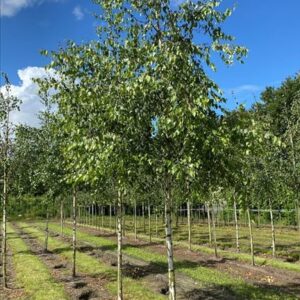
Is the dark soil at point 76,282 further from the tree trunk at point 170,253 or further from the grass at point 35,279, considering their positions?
the tree trunk at point 170,253

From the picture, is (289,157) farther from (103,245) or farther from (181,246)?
(103,245)

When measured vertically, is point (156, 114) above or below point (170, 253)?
above

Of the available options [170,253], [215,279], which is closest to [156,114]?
[170,253]

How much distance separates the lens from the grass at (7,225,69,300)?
1522 centimetres

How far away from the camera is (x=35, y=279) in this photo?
18.0 m

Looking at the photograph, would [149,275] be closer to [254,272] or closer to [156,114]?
[254,272]

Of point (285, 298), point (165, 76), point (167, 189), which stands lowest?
point (285, 298)

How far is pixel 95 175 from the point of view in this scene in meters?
8.80

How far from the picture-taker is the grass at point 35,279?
599 inches

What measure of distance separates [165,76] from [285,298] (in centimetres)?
894

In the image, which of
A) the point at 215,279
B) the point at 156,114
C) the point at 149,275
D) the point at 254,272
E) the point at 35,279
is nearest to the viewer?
the point at 156,114

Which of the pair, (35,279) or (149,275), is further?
(149,275)

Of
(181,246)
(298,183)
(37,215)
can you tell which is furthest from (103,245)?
(37,215)

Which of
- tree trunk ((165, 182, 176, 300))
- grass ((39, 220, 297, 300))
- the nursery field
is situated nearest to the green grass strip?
the nursery field
